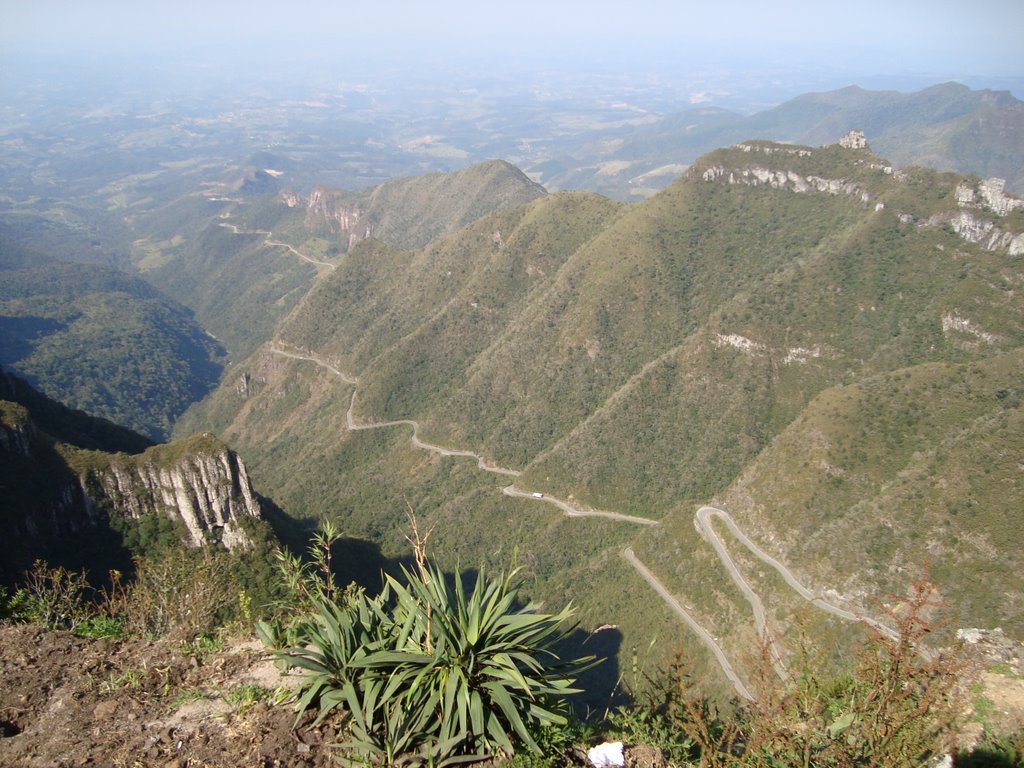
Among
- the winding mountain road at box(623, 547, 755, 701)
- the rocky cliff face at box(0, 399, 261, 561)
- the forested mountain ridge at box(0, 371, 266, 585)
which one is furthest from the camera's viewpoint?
the rocky cliff face at box(0, 399, 261, 561)

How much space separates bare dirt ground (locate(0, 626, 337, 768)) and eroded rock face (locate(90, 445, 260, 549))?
50.3 metres

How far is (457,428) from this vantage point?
357ft

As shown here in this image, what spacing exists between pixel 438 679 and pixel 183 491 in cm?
6070

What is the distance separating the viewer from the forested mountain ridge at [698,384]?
59719 millimetres

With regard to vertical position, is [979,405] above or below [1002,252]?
below

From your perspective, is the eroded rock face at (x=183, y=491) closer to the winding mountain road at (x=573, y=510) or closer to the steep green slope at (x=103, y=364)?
the winding mountain road at (x=573, y=510)

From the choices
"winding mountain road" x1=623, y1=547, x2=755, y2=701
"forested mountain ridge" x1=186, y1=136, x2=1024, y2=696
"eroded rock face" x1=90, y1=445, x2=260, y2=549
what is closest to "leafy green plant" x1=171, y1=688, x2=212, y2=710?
"winding mountain road" x1=623, y1=547, x2=755, y2=701

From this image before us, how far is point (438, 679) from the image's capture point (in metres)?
9.48

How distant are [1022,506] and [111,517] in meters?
79.2

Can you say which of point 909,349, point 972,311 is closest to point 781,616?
point 909,349

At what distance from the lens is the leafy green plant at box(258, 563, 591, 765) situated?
9.11 meters

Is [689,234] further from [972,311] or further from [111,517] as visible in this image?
[111,517]

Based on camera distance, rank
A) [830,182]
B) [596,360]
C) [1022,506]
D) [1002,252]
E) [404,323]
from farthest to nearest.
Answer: [404,323] < [830,182] < [596,360] < [1002,252] < [1022,506]

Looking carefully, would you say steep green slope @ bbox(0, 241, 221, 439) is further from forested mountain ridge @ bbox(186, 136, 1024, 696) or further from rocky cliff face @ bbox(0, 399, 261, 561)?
rocky cliff face @ bbox(0, 399, 261, 561)
